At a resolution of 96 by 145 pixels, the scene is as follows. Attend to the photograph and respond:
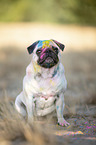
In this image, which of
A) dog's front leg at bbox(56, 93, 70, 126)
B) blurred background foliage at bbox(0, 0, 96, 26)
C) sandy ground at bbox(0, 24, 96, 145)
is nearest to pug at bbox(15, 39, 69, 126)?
dog's front leg at bbox(56, 93, 70, 126)

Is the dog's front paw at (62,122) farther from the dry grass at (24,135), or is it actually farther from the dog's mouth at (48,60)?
the dog's mouth at (48,60)

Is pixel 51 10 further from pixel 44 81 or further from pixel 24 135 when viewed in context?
pixel 24 135

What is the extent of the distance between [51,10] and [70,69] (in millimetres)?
7112

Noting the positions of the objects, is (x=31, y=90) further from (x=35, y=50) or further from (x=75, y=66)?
(x=75, y=66)

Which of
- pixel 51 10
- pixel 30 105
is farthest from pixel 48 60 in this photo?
pixel 51 10

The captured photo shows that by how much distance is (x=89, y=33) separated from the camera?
16406mm

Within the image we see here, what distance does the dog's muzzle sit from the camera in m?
2.91

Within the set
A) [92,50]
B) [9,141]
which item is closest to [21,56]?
[92,50]

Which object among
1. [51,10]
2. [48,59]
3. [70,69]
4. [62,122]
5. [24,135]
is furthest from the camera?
[51,10]

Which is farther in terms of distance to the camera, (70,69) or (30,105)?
(70,69)

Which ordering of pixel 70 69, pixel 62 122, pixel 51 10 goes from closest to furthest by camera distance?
pixel 62 122
pixel 70 69
pixel 51 10

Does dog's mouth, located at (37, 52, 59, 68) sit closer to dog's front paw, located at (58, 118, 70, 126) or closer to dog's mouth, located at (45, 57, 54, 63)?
dog's mouth, located at (45, 57, 54, 63)

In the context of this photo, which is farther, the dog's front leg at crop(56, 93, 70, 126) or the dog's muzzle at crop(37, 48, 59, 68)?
the dog's front leg at crop(56, 93, 70, 126)

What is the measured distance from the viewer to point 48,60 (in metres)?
2.92
